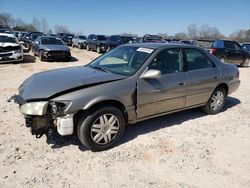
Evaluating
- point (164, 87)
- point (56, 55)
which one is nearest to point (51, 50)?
point (56, 55)

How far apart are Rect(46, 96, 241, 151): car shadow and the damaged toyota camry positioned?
37cm

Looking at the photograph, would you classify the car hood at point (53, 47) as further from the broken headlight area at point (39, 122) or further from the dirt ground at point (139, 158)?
the broken headlight area at point (39, 122)

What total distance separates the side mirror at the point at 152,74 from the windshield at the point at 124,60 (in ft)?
0.62

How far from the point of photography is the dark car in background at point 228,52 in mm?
15102

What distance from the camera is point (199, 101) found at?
16.7 feet

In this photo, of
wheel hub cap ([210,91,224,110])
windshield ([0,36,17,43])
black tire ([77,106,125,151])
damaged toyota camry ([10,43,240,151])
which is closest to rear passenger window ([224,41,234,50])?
wheel hub cap ([210,91,224,110])

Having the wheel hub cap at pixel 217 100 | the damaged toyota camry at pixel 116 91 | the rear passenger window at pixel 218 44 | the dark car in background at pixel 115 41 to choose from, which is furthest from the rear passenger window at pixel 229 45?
the damaged toyota camry at pixel 116 91

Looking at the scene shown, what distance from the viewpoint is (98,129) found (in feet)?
11.8

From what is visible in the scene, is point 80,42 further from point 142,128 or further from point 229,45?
point 142,128

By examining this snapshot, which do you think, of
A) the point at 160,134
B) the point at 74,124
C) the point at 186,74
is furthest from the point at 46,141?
the point at 186,74

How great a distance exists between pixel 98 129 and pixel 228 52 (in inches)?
550

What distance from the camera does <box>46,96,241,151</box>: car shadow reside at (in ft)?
12.8

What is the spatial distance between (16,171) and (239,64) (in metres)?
16.0

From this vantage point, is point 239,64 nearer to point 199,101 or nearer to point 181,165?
point 199,101
